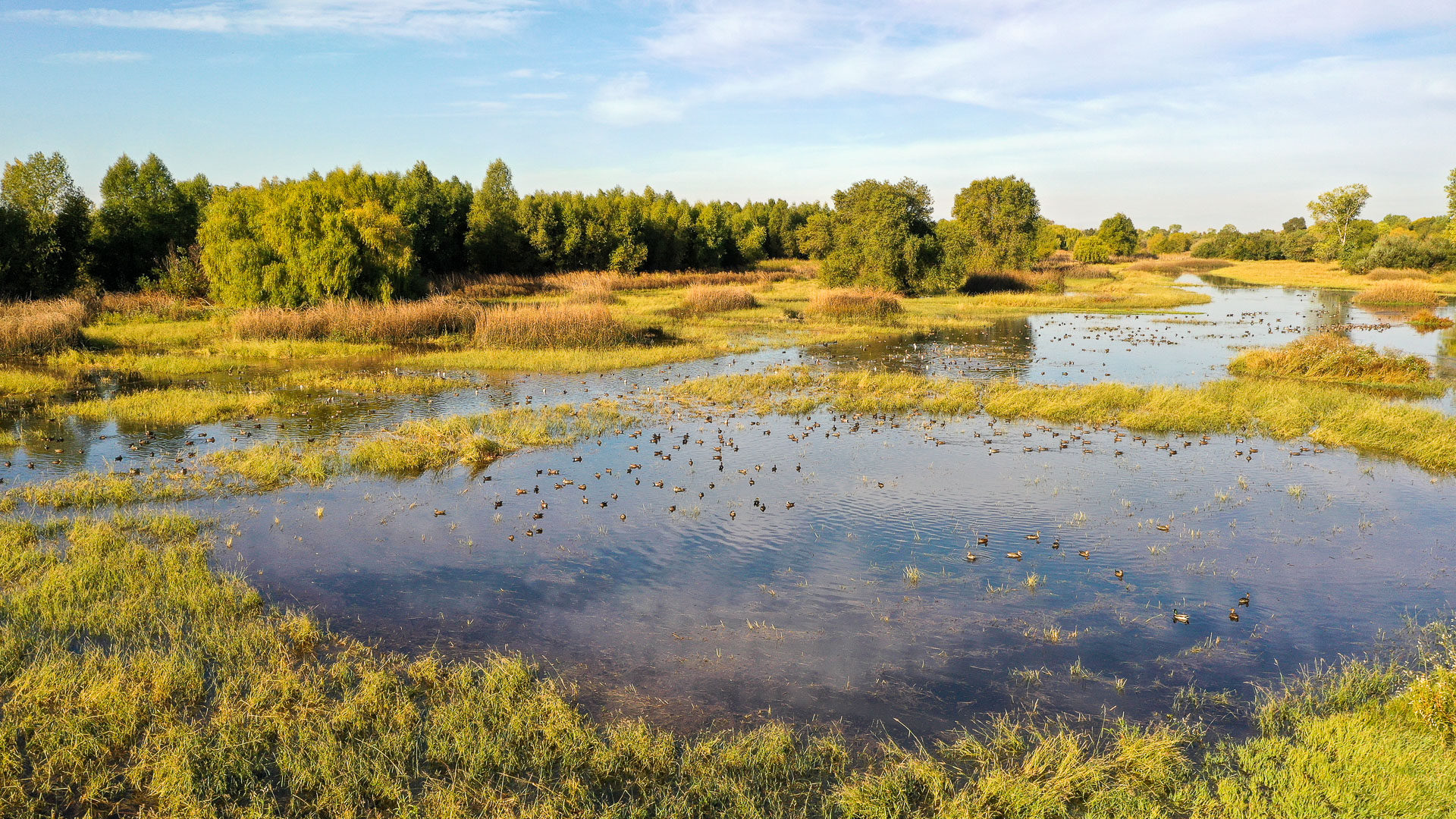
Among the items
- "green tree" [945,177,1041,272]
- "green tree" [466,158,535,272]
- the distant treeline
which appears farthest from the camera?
"green tree" [945,177,1041,272]

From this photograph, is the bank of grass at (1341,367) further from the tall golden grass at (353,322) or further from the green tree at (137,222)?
the green tree at (137,222)

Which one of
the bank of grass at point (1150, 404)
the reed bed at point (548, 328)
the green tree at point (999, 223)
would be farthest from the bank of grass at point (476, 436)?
the green tree at point (999, 223)

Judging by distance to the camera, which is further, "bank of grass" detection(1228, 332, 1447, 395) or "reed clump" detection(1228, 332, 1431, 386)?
"reed clump" detection(1228, 332, 1431, 386)

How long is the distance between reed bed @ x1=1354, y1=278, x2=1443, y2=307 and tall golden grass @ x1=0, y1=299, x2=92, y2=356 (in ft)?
247

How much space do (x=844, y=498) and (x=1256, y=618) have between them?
255 inches

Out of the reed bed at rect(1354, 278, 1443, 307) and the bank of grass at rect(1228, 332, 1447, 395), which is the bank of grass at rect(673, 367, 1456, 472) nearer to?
the bank of grass at rect(1228, 332, 1447, 395)

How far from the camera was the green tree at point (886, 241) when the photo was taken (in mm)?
57500

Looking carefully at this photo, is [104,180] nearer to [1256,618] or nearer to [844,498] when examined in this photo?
[844,498]

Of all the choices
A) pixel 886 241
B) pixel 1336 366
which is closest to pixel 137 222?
pixel 886 241

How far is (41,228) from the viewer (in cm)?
3869

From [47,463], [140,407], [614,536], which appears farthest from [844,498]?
[140,407]

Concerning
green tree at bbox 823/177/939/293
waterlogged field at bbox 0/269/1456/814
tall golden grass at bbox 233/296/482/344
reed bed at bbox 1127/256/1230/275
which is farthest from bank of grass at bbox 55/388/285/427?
reed bed at bbox 1127/256/1230/275

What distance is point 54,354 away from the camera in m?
28.8

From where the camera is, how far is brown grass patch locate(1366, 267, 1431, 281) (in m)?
68.6
